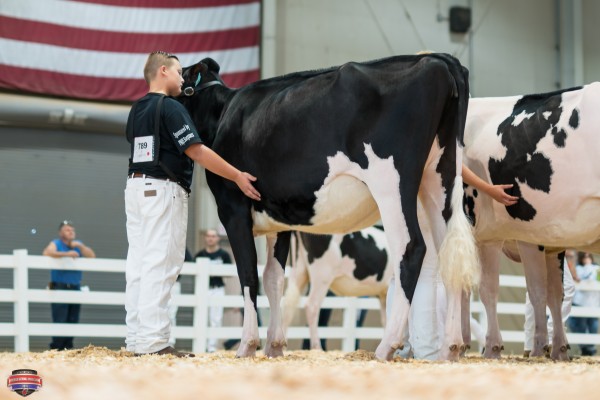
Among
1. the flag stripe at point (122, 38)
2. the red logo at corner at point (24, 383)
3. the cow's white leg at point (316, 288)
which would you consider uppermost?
the flag stripe at point (122, 38)

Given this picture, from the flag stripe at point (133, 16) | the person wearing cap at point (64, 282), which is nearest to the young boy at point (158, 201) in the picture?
the person wearing cap at point (64, 282)

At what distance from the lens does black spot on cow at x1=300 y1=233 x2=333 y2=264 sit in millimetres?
12891

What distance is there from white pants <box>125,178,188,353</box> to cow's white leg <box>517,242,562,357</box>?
9.90 feet

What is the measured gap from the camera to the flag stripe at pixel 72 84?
15250mm

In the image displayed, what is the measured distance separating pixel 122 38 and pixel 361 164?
447 inches

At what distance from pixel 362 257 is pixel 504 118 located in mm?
6543

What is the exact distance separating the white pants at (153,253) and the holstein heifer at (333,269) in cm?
665

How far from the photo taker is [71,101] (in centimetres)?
1593

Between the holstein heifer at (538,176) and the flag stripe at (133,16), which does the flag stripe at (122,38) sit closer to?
the flag stripe at (133,16)

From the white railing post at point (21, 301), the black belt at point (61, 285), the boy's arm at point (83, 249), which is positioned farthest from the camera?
the boy's arm at point (83, 249)

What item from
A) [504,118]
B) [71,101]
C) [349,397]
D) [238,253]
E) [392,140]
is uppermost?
[71,101]

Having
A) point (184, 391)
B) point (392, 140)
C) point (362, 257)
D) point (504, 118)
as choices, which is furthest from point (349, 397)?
point (362, 257)

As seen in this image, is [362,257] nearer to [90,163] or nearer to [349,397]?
[90,163]

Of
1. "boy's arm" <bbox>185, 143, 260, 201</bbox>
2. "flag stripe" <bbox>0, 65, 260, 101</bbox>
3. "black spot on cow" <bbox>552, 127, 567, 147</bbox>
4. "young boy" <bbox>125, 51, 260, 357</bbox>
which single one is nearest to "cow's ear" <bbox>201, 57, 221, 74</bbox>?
"young boy" <bbox>125, 51, 260, 357</bbox>
